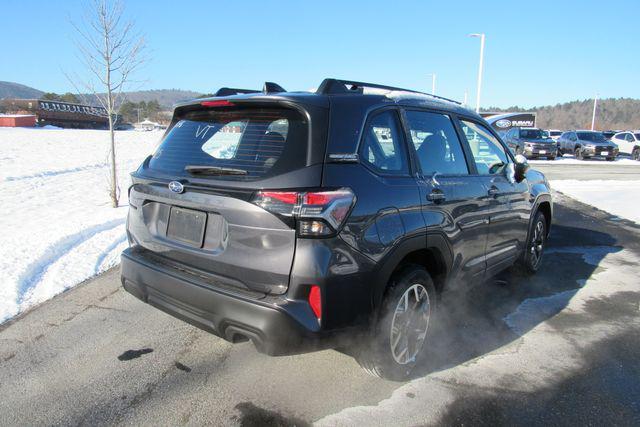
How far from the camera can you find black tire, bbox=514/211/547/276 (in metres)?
4.93

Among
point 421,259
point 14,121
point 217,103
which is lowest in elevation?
point 421,259

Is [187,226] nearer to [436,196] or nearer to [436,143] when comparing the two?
[436,196]

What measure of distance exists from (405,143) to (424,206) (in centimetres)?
43

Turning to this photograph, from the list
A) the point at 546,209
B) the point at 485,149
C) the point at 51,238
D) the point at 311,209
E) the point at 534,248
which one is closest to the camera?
the point at 311,209

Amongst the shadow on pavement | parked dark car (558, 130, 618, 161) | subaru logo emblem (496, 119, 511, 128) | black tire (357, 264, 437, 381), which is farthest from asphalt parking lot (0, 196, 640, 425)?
subaru logo emblem (496, 119, 511, 128)

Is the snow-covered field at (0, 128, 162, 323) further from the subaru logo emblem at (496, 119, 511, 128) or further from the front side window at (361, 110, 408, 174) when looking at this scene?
the subaru logo emblem at (496, 119, 511, 128)

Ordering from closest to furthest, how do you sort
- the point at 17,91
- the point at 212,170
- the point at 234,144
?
1. the point at 212,170
2. the point at 234,144
3. the point at 17,91

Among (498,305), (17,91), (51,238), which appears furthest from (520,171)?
(17,91)

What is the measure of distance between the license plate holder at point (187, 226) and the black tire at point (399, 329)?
116cm

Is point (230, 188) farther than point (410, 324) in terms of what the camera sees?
No

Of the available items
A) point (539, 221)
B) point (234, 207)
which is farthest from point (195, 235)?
point (539, 221)

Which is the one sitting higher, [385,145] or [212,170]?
[385,145]

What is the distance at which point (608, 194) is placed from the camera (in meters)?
12.0

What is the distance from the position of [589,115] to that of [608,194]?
13300 cm
